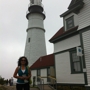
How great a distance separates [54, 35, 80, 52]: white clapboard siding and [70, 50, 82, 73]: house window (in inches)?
26.5

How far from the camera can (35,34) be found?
23656 mm

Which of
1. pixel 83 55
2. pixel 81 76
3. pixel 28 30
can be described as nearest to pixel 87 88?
pixel 81 76

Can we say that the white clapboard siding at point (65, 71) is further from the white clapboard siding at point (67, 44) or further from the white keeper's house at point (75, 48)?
the white clapboard siding at point (67, 44)

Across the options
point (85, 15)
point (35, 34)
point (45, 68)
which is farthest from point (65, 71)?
point (35, 34)

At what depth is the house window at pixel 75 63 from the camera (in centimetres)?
1044

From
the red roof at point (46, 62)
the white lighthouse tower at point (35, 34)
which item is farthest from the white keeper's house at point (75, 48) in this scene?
the white lighthouse tower at point (35, 34)

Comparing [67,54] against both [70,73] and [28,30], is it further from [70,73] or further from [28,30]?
[28,30]

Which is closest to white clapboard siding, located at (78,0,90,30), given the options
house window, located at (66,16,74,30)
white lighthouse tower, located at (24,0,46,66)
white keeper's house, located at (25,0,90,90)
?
white keeper's house, located at (25,0,90,90)

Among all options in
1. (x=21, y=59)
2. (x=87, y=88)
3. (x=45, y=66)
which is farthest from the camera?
(x=45, y=66)

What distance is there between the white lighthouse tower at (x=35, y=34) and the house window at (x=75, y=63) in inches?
488

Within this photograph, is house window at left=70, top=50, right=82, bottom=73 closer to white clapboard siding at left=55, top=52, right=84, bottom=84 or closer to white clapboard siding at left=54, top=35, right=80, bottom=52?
white clapboard siding at left=55, top=52, right=84, bottom=84

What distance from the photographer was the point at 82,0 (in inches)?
394

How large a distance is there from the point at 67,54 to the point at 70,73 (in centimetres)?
173

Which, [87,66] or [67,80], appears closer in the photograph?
[87,66]
